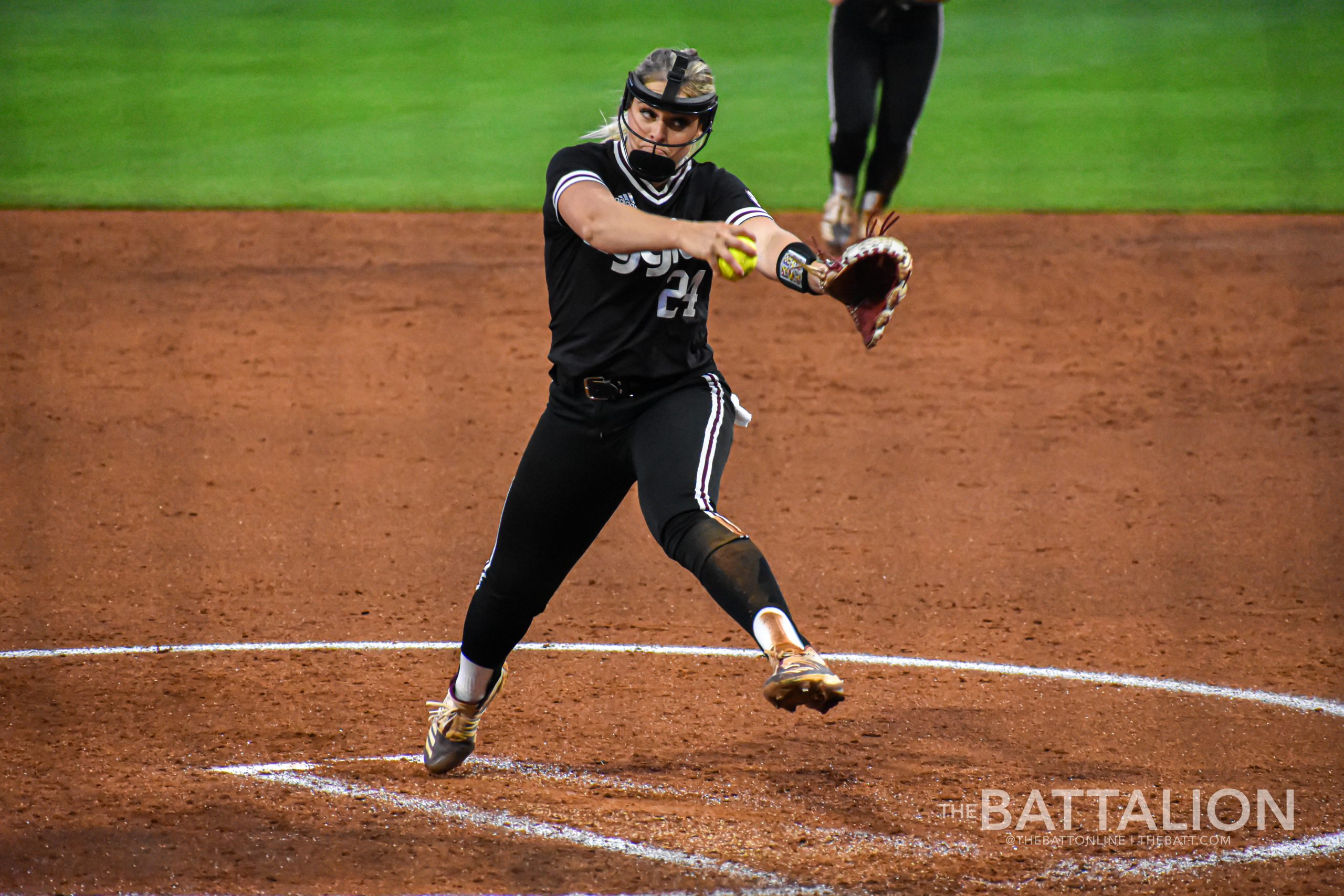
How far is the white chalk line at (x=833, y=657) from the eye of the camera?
14.9 ft

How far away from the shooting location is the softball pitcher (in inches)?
133

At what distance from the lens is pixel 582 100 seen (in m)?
14.4

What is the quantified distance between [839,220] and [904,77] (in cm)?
82

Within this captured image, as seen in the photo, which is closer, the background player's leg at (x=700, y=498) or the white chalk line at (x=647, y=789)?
the background player's leg at (x=700, y=498)

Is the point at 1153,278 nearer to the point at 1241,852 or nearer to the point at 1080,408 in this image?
the point at 1080,408

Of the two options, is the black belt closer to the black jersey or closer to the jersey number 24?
the black jersey

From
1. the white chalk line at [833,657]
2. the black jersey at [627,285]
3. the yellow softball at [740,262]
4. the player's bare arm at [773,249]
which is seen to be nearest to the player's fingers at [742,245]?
the yellow softball at [740,262]

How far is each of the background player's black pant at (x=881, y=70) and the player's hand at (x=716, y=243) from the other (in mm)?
4745

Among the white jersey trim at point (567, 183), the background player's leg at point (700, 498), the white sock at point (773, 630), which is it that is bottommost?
the white sock at point (773, 630)

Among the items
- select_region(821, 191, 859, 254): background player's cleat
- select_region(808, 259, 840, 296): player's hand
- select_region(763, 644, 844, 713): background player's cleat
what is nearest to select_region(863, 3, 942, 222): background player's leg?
select_region(821, 191, 859, 254): background player's cleat

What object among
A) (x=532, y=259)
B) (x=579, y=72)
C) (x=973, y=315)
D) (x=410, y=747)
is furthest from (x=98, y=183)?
(x=410, y=747)

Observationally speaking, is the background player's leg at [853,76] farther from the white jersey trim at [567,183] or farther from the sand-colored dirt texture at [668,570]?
the white jersey trim at [567,183]

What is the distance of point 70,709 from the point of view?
4.34 meters

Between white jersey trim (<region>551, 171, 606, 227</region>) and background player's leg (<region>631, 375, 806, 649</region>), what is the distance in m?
0.53
